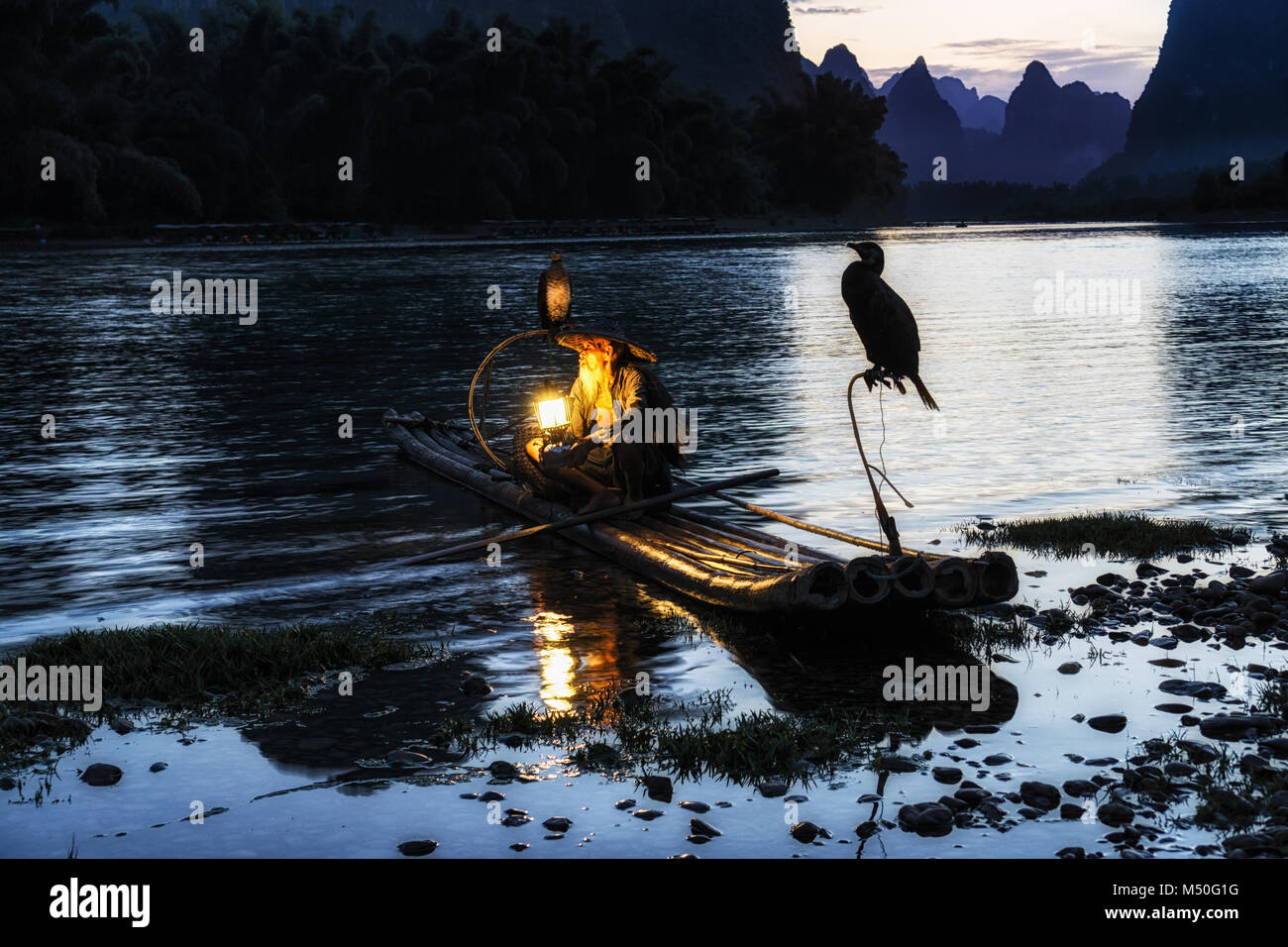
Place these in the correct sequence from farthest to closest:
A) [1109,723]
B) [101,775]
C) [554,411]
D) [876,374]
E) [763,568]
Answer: [554,411] < [763,568] < [876,374] < [1109,723] < [101,775]

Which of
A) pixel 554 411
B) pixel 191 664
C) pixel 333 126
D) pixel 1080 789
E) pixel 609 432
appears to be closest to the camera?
pixel 1080 789

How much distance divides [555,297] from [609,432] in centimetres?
137

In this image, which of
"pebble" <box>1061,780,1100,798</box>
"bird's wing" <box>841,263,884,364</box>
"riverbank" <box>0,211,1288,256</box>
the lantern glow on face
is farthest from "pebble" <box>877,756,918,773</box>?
"riverbank" <box>0,211,1288,256</box>

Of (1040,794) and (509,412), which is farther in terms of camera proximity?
(509,412)

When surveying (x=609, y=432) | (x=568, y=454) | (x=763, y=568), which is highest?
(x=609, y=432)

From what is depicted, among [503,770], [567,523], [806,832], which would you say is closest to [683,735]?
[503,770]

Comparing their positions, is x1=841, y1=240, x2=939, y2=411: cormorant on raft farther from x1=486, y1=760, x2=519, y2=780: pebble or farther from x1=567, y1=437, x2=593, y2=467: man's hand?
x1=567, y1=437, x2=593, y2=467: man's hand

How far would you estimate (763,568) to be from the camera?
1077 cm

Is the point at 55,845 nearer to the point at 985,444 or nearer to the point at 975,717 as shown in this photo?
the point at 975,717

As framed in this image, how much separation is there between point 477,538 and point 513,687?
501 centimetres

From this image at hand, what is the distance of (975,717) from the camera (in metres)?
8.59

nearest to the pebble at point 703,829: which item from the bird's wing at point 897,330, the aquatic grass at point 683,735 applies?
the aquatic grass at point 683,735

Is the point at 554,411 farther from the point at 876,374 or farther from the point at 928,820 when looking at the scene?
the point at 928,820
